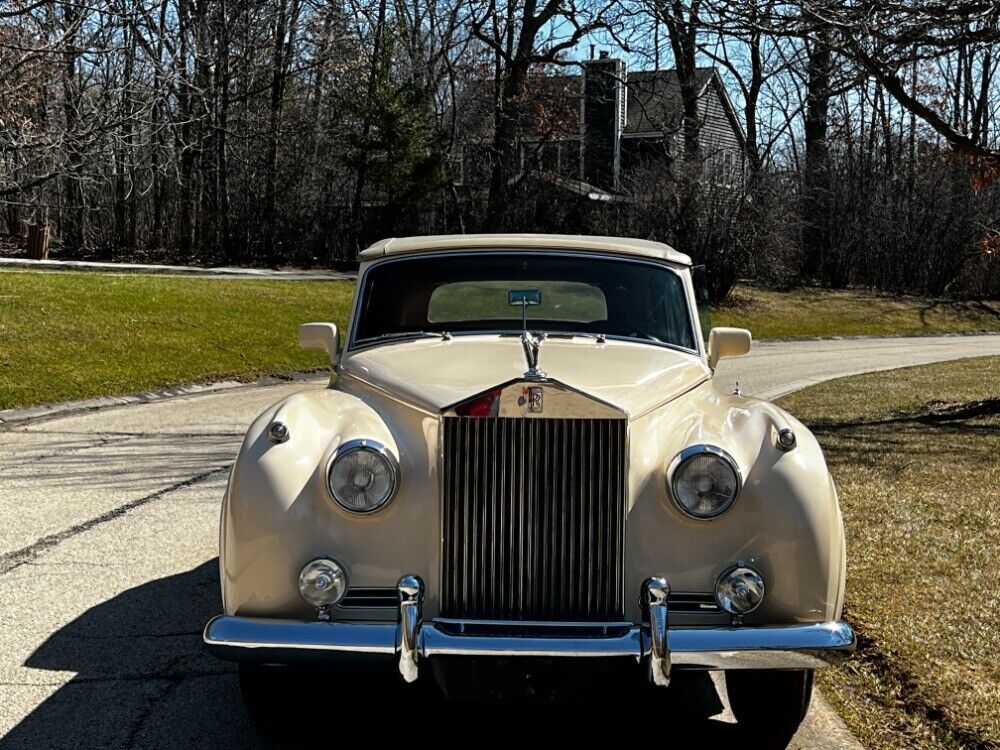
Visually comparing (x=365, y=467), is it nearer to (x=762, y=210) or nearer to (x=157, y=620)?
(x=157, y=620)

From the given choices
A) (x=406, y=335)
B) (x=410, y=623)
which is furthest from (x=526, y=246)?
(x=410, y=623)

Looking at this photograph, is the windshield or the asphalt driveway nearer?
the asphalt driveway

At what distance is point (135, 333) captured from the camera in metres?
18.1

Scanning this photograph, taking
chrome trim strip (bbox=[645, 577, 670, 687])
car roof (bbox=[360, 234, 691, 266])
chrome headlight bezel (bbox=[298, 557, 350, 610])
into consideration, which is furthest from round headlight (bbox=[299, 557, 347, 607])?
car roof (bbox=[360, 234, 691, 266])

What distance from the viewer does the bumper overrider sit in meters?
3.58

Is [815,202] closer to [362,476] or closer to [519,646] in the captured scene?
[362,476]

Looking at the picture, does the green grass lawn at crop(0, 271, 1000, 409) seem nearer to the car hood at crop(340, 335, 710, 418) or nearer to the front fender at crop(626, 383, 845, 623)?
the car hood at crop(340, 335, 710, 418)

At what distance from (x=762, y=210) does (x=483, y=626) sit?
1103 inches

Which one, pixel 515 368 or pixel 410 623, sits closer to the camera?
pixel 410 623

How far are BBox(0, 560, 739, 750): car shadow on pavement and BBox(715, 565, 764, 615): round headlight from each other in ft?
2.00

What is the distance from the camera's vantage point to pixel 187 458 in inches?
396

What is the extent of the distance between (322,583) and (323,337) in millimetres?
2149

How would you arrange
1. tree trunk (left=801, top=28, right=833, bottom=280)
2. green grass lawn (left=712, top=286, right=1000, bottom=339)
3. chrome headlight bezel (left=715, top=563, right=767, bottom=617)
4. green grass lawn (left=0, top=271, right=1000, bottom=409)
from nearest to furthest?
chrome headlight bezel (left=715, top=563, right=767, bottom=617), green grass lawn (left=0, top=271, right=1000, bottom=409), green grass lawn (left=712, top=286, right=1000, bottom=339), tree trunk (left=801, top=28, right=833, bottom=280)

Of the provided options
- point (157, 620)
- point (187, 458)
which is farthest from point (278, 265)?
point (157, 620)
